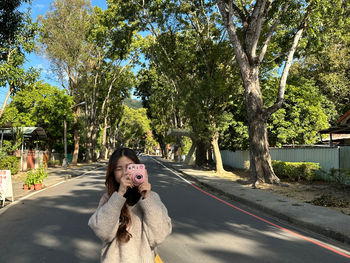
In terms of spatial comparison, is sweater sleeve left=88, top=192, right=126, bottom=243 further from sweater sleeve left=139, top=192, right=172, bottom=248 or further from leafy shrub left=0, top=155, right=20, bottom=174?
leafy shrub left=0, top=155, right=20, bottom=174

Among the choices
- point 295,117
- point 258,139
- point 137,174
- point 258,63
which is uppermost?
point 258,63

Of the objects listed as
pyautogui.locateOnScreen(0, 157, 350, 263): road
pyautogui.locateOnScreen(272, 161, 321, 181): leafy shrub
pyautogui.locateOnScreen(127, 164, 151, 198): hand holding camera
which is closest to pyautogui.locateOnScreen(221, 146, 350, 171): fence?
pyautogui.locateOnScreen(272, 161, 321, 181): leafy shrub

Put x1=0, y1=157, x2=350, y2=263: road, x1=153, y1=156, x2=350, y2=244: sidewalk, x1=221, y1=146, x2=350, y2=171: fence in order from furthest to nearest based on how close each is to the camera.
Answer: x1=221, y1=146, x2=350, y2=171: fence
x1=153, y1=156, x2=350, y2=244: sidewalk
x1=0, y1=157, x2=350, y2=263: road

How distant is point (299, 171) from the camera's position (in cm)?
1614

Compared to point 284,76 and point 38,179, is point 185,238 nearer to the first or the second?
point 38,179

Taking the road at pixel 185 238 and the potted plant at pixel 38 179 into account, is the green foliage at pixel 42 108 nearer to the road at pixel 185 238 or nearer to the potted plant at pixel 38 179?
the potted plant at pixel 38 179

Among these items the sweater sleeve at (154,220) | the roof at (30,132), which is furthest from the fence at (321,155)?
the roof at (30,132)

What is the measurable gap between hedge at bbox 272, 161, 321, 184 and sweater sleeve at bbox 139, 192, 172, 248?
49.7ft

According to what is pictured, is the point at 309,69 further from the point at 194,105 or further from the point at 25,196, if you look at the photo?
the point at 25,196

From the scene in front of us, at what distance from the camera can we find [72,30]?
29359 millimetres

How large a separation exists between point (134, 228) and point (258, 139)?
13.3 meters

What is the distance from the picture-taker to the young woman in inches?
76.0

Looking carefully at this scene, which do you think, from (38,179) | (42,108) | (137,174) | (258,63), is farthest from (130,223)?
(42,108)

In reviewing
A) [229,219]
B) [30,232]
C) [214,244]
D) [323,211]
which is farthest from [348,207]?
[30,232]
